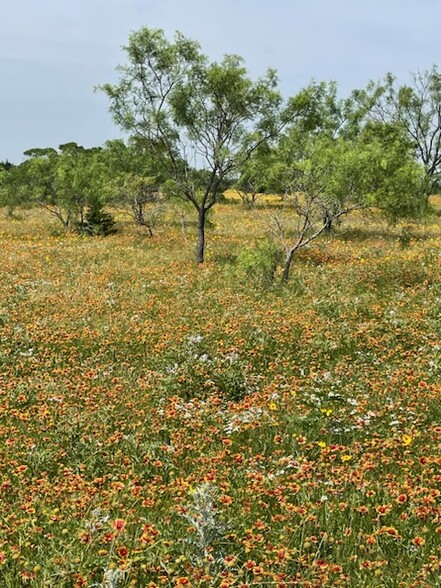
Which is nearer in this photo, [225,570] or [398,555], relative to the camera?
[225,570]

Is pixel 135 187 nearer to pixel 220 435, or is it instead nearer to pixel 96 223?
pixel 96 223

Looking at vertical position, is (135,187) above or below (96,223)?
above

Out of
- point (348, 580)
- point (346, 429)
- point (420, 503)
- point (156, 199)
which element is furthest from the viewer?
point (156, 199)

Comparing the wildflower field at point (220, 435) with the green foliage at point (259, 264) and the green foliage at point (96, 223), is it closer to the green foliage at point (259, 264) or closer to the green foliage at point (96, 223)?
the green foliage at point (259, 264)

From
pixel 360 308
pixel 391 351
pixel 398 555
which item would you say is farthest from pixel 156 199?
pixel 398 555

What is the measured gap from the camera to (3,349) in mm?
9297

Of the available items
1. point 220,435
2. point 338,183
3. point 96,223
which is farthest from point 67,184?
point 220,435

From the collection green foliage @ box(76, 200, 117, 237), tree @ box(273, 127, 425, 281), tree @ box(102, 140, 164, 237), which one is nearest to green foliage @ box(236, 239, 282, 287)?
tree @ box(273, 127, 425, 281)

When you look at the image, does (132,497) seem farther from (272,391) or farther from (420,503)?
(272,391)

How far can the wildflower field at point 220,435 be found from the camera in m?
3.81

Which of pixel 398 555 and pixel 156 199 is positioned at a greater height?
pixel 156 199

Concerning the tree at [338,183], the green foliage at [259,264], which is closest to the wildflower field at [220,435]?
the green foliage at [259,264]

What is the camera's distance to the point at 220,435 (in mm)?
6270

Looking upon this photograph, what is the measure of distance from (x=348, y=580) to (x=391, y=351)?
5.74m
